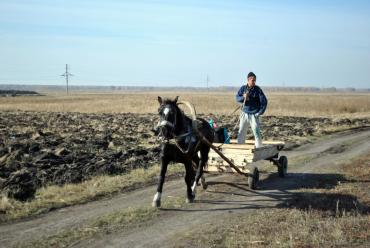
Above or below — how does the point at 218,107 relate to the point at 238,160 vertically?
below

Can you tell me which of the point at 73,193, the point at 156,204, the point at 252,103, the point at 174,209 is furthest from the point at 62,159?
the point at 174,209

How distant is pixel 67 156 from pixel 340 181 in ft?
28.4

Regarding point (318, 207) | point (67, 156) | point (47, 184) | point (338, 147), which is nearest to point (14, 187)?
point (47, 184)

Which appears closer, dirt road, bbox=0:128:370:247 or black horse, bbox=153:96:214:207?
dirt road, bbox=0:128:370:247

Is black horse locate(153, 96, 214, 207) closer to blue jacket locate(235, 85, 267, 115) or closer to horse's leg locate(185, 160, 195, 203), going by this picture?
horse's leg locate(185, 160, 195, 203)

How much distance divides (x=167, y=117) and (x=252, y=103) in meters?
4.02

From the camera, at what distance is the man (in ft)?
39.2

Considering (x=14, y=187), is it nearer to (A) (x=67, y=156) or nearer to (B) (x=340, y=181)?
(A) (x=67, y=156)

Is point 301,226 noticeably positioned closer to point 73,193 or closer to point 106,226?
point 106,226

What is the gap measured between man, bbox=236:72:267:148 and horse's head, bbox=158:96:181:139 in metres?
3.50

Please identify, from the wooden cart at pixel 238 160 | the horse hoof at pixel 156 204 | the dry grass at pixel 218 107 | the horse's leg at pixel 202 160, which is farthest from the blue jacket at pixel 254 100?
the dry grass at pixel 218 107

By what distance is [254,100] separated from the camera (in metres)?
12.2

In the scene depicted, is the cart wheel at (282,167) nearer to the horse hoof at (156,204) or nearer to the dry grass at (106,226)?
the dry grass at (106,226)

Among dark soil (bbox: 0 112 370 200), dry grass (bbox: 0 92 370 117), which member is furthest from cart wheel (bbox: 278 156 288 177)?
dry grass (bbox: 0 92 370 117)
